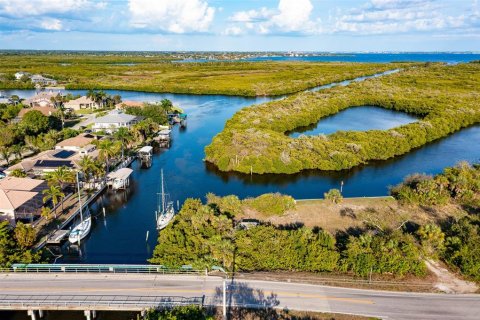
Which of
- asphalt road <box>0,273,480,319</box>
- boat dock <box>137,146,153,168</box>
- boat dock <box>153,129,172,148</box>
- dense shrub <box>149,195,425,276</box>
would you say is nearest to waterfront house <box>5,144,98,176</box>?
boat dock <box>137,146,153,168</box>

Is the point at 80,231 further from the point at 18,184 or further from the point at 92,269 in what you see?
the point at 18,184

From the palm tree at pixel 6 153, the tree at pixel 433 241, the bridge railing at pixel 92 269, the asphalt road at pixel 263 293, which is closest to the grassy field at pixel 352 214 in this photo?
the tree at pixel 433 241

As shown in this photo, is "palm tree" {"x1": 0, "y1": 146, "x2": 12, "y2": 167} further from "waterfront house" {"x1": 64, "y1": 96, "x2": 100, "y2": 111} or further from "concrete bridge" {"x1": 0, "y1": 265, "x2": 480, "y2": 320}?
"waterfront house" {"x1": 64, "y1": 96, "x2": 100, "y2": 111}

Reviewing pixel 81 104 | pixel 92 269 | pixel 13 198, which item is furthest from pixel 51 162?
pixel 81 104

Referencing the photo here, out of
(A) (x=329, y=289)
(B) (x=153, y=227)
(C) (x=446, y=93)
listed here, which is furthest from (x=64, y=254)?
(C) (x=446, y=93)

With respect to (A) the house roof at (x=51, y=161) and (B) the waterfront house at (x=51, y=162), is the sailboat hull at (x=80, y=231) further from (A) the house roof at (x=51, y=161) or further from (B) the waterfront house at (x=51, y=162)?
(A) the house roof at (x=51, y=161)

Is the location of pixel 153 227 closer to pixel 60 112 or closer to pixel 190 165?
pixel 190 165
